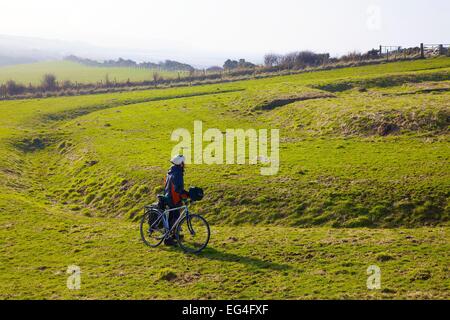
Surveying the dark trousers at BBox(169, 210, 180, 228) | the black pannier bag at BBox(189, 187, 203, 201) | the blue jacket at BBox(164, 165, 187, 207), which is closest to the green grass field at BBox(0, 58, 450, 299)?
the dark trousers at BBox(169, 210, 180, 228)

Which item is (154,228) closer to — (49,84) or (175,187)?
(175,187)

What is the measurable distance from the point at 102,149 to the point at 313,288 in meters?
28.6

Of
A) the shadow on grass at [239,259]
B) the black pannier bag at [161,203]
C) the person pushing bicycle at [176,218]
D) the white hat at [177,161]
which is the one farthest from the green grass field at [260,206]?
the white hat at [177,161]

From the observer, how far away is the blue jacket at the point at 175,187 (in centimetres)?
1802

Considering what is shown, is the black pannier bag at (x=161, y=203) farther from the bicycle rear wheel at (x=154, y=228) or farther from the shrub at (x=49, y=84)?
the shrub at (x=49, y=84)

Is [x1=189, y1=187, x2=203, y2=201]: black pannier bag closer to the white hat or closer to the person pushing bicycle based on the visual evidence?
the person pushing bicycle

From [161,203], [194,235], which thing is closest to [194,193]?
[161,203]

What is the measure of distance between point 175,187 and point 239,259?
12.1 ft

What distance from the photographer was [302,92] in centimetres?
5100

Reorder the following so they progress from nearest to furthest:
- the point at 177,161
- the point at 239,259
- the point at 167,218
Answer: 1. the point at 239,259
2. the point at 177,161
3. the point at 167,218

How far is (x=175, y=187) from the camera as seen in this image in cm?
1809

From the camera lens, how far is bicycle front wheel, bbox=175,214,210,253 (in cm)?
1813

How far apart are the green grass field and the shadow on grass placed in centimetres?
7
